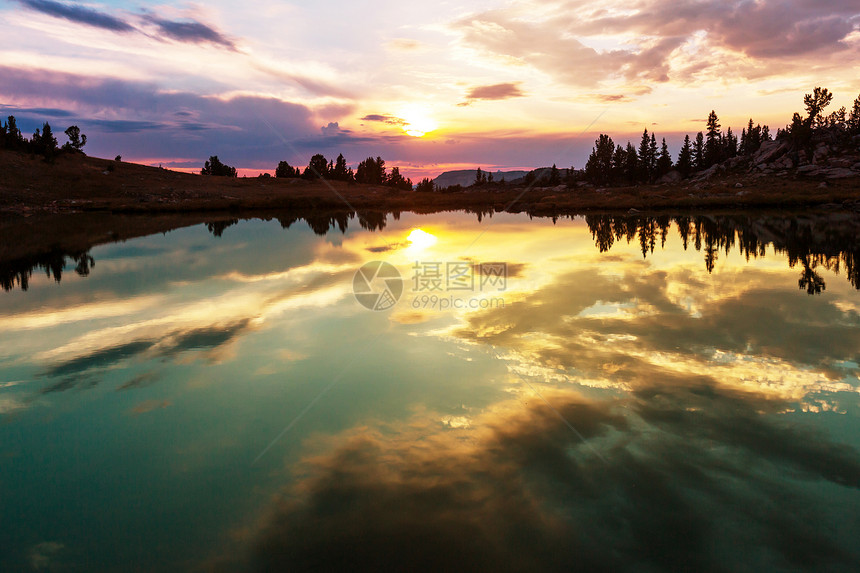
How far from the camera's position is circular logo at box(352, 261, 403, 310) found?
1764 cm

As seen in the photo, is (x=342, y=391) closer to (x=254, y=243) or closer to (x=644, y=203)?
(x=254, y=243)

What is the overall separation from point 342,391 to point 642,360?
7246 millimetres

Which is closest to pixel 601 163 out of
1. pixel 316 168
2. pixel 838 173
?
pixel 838 173

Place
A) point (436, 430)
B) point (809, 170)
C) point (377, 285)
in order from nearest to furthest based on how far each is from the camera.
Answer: point (436, 430), point (377, 285), point (809, 170)

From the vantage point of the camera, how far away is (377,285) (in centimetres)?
2086

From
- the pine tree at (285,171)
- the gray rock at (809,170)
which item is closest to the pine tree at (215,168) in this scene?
the pine tree at (285,171)

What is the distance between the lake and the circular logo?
1.21 feet

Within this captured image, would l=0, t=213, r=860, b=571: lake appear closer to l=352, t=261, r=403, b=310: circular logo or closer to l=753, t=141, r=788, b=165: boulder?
l=352, t=261, r=403, b=310: circular logo

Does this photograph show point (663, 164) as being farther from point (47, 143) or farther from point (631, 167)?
point (47, 143)

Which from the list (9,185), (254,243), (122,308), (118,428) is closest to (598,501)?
(118,428)

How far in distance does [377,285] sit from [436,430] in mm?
13241

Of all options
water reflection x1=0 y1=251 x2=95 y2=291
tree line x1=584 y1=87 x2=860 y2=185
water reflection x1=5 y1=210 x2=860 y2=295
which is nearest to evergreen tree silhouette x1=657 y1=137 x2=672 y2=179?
tree line x1=584 y1=87 x2=860 y2=185

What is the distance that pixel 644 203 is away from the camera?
7500 cm

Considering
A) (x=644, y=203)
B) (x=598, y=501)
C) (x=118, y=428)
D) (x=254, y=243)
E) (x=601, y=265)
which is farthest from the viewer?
(x=644, y=203)
